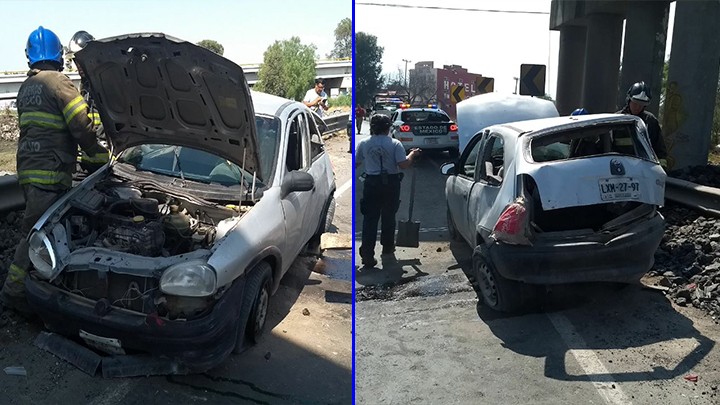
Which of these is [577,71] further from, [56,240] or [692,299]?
[56,240]

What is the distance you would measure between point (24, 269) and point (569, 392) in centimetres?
376

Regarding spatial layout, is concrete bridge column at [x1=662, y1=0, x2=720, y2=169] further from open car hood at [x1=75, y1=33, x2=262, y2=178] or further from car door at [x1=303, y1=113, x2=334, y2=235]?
open car hood at [x1=75, y1=33, x2=262, y2=178]

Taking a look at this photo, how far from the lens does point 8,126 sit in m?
21.7

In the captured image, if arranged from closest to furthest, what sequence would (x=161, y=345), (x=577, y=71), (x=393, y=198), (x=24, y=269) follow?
1. (x=161, y=345)
2. (x=24, y=269)
3. (x=393, y=198)
4. (x=577, y=71)

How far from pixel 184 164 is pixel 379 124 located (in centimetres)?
170

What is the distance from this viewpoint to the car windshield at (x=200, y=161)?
489 centimetres

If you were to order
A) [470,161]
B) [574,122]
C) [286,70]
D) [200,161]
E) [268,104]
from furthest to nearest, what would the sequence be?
1. [286,70]
2. [470,161]
3. [268,104]
4. [200,161]
5. [574,122]

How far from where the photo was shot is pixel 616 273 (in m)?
4.54

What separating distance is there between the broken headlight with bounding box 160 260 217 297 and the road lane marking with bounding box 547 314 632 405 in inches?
93.9

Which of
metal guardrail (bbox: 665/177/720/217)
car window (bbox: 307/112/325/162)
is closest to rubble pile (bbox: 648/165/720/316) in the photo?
metal guardrail (bbox: 665/177/720/217)

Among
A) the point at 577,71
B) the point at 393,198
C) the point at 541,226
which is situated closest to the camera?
the point at 541,226

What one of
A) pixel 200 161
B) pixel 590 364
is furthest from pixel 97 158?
pixel 590 364

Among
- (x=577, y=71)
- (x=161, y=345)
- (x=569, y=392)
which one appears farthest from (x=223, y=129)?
(x=577, y=71)

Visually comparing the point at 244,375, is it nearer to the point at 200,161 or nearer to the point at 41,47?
the point at 200,161
